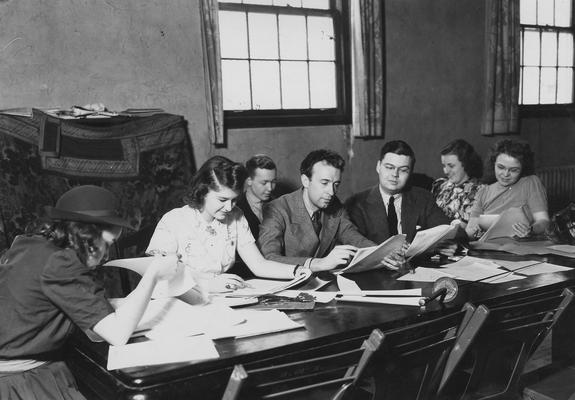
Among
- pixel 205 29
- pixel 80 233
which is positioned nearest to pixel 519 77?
pixel 205 29

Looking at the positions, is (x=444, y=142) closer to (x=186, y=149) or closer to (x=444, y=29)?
(x=444, y=29)

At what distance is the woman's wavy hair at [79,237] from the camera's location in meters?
1.80

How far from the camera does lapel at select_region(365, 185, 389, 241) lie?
340cm

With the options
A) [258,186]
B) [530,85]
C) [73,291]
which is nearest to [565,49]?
[530,85]

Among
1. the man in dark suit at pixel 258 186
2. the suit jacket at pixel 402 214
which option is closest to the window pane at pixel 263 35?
the man in dark suit at pixel 258 186

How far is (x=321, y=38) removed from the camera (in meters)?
4.76

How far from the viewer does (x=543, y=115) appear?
19.9 ft

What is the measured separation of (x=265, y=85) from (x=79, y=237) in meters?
2.95

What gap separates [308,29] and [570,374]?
337cm

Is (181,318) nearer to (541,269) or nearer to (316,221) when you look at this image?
(316,221)

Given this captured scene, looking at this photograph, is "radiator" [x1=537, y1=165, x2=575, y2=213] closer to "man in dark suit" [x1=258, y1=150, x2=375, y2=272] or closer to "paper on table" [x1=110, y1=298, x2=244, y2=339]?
"man in dark suit" [x1=258, y1=150, x2=375, y2=272]

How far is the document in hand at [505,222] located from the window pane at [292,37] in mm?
2181

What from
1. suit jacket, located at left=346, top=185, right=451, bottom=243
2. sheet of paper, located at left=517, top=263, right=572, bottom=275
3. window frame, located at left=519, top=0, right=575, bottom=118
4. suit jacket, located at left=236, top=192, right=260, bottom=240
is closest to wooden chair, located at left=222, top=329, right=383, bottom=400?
sheet of paper, located at left=517, top=263, right=572, bottom=275

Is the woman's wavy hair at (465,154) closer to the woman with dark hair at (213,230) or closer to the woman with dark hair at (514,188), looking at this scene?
the woman with dark hair at (514,188)
